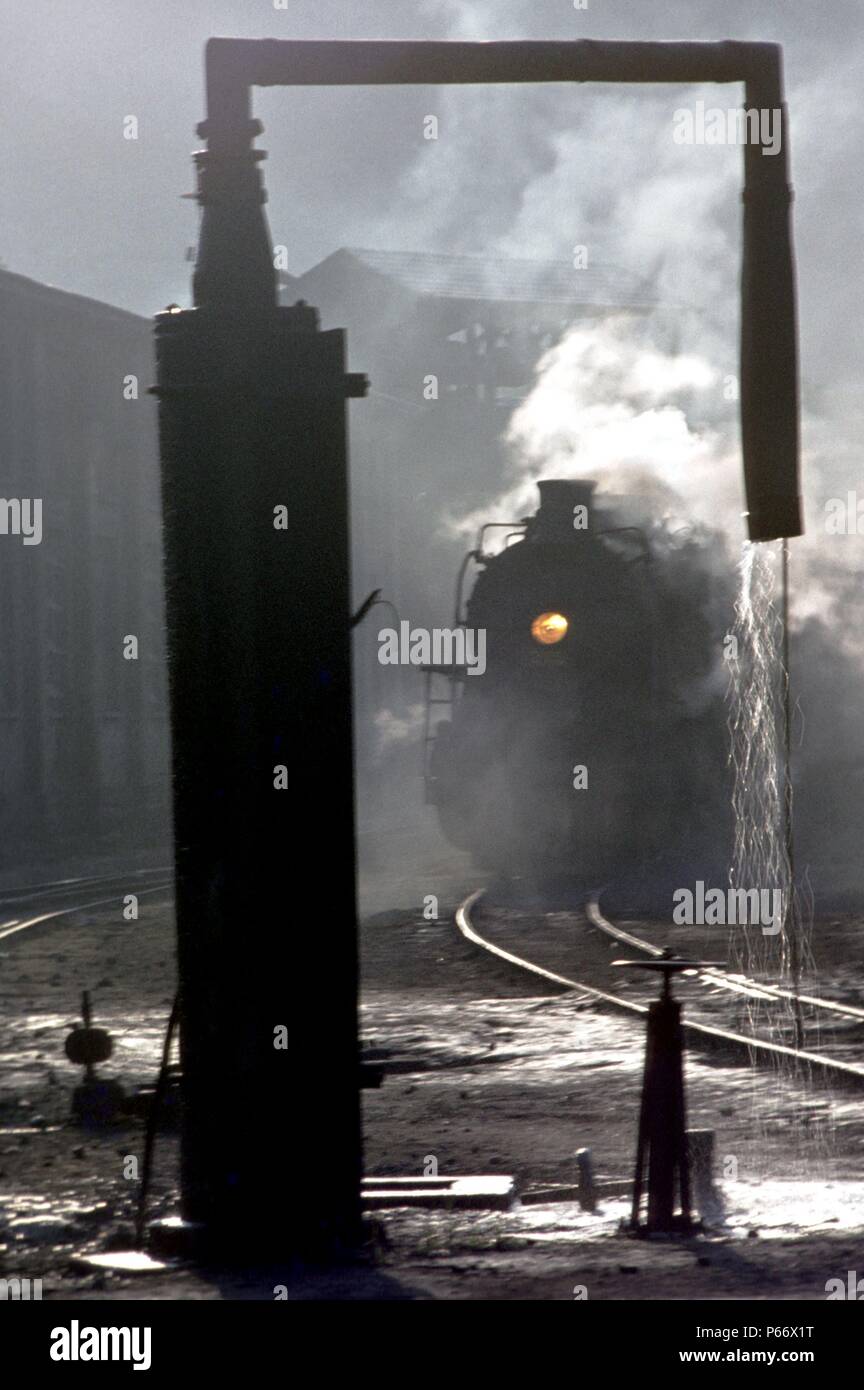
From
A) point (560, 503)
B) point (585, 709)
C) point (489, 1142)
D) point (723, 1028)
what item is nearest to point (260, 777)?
point (489, 1142)

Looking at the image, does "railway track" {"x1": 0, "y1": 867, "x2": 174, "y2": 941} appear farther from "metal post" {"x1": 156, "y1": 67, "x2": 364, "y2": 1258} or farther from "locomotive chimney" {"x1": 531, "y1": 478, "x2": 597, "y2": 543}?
"metal post" {"x1": 156, "y1": 67, "x2": 364, "y2": 1258}

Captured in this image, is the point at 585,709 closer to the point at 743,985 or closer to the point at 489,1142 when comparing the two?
the point at 743,985

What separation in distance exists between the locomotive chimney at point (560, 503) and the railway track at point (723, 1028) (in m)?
6.71

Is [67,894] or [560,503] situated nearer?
[67,894]

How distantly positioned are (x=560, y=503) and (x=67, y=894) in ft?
23.4

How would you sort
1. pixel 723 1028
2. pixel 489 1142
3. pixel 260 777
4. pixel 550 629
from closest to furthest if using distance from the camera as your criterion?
pixel 260 777 → pixel 489 1142 → pixel 723 1028 → pixel 550 629

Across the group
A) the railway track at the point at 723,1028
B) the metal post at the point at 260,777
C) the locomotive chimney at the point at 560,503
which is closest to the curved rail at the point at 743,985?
the railway track at the point at 723,1028

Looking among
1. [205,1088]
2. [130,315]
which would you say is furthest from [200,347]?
[130,315]

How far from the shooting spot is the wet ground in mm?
4410

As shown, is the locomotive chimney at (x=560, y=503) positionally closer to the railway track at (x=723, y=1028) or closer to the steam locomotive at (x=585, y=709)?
the steam locomotive at (x=585, y=709)

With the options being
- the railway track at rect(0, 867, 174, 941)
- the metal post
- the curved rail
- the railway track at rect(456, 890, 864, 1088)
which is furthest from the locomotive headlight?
the metal post

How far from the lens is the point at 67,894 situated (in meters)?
19.3

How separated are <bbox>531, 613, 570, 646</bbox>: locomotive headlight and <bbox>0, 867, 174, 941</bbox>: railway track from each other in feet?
16.6
